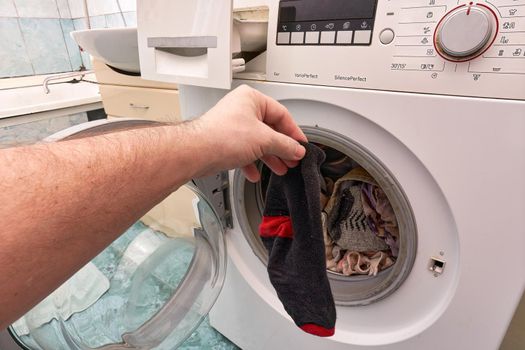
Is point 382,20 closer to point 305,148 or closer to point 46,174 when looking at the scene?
point 305,148

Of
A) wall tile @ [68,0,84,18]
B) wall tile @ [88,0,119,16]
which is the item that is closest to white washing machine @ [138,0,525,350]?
wall tile @ [88,0,119,16]

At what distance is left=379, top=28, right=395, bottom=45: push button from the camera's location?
0.37 meters

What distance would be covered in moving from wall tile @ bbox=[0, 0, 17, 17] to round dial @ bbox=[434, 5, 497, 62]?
2.27 m

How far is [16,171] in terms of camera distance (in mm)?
245

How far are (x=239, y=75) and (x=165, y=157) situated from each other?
0.29 m

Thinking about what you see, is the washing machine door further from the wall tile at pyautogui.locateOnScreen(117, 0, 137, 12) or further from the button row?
the wall tile at pyautogui.locateOnScreen(117, 0, 137, 12)

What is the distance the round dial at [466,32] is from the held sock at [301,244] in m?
0.20

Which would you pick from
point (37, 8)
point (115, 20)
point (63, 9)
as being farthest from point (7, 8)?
point (115, 20)

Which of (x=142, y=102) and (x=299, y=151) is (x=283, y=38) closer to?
(x=299, y=151)

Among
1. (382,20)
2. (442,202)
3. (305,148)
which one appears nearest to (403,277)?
(442,202)

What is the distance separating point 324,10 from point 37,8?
2138 mm

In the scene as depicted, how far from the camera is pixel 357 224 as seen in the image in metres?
0.64

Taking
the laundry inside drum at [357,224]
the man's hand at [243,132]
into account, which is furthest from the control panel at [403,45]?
the laundry inside drum at [357,224]

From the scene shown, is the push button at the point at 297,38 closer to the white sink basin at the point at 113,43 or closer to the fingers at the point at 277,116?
the fingers at the point at 277,116
